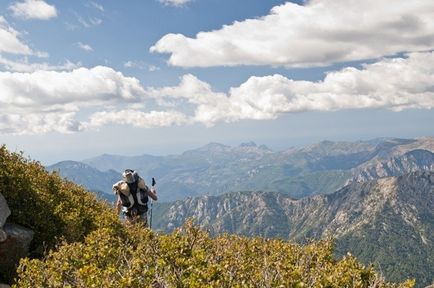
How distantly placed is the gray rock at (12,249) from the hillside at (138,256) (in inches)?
3.9

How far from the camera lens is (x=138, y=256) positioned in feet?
40.0

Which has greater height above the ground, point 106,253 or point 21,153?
point 21,153

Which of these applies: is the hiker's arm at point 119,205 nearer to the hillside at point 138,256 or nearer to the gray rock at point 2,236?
the hillside at point 138,256

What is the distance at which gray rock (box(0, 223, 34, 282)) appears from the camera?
1642 centimetres

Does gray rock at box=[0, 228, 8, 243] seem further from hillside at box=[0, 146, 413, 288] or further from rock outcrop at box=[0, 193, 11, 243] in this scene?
hillside at box=[0, 146, 413, 288]

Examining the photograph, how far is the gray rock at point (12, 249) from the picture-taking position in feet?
53.9

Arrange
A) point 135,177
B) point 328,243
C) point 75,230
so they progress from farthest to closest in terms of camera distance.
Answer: point 135,177 → point 75,230 → point 328,243

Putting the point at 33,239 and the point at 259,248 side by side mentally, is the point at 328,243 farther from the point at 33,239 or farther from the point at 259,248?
the point at 33,239

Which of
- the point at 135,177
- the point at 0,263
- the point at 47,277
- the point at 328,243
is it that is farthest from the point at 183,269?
the point at 135,177

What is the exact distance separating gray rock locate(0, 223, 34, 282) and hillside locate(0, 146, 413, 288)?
100 millimetres

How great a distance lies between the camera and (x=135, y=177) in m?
24.0

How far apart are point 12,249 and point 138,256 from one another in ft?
23.4

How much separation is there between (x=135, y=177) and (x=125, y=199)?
4.33ft

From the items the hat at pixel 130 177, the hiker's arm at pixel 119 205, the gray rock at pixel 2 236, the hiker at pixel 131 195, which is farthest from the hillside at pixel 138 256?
the hat at pixel 130 177
